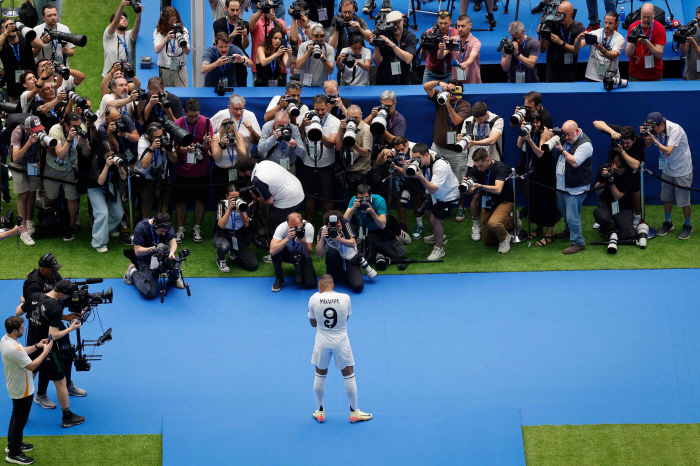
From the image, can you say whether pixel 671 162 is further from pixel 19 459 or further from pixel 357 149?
pixel 19 459

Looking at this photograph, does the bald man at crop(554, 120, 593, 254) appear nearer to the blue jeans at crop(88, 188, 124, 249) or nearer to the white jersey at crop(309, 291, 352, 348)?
the white jersey at crop(309, 291, 352, 348)

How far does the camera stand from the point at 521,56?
12.5 m

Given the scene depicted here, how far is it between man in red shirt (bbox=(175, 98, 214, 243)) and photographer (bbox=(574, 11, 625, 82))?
4.95 meters

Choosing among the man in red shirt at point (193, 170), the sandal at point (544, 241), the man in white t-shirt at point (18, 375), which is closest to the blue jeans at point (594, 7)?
the sandal at point (544, 241)

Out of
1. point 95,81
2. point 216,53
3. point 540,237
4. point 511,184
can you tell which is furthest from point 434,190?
point 95,81

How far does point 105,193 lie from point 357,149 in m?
3.04

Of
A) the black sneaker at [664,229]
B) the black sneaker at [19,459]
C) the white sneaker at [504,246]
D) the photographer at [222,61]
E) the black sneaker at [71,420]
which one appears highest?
the photographer at [222,61]

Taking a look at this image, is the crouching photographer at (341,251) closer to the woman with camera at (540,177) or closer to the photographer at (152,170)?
the photographer at (152,170)

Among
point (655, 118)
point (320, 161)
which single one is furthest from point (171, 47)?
point (655, 118)

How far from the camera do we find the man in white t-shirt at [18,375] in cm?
830

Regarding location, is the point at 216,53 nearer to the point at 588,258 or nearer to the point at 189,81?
the point at 189,81

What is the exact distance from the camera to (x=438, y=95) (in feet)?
38.4

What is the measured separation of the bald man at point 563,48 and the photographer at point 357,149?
2818 mm

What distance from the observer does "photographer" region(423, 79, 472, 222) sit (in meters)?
11.7
